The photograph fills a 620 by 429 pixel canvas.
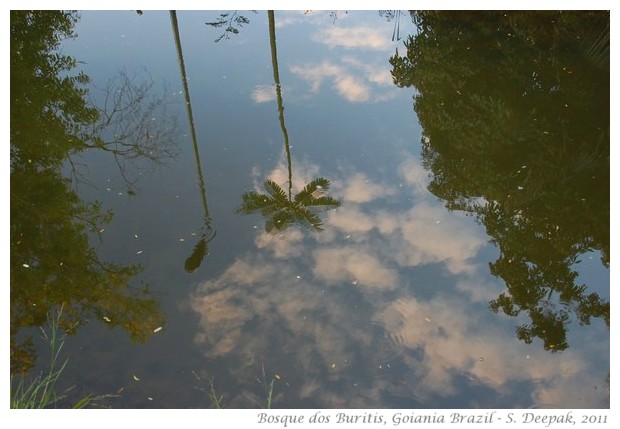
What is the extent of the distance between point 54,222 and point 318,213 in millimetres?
2801

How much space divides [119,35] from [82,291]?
6483 mm

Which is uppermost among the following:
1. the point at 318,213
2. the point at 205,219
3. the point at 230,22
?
the point at 230,22

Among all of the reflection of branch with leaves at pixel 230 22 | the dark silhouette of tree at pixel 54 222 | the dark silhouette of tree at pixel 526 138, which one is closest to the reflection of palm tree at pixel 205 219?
the dark silhouette of tree at pixel 54 222

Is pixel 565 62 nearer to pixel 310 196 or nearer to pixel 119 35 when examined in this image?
pixel 310 196

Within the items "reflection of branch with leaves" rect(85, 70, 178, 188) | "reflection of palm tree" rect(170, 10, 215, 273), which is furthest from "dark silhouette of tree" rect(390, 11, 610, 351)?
"reflection of branch with leaves" rect(85, 70, 178, 188)

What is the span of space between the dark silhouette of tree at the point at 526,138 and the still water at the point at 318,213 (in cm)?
3

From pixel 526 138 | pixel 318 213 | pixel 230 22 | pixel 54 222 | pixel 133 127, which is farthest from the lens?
pixel 230 22

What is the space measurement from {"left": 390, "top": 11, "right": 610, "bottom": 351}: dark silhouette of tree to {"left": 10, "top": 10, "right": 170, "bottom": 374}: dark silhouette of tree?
3527mm

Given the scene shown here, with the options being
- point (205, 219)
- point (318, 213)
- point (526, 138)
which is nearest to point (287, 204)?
point (318, 213)

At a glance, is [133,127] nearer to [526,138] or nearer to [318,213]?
[318,213]

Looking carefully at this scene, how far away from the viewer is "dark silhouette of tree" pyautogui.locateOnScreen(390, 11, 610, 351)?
19.7 ft

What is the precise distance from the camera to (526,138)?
782cm

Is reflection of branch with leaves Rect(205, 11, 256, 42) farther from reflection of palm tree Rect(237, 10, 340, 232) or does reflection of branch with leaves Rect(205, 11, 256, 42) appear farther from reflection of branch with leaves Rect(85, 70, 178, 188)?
reflection of palm tree Rect(237, 10, 340, 232)

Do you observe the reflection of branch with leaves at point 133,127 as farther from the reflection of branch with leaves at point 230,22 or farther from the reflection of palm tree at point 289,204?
the reflection of branch with leaves at point 230,22
